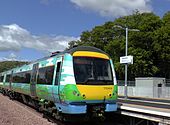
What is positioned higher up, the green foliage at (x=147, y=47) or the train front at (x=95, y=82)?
the green foliage at (x=147, y=47)

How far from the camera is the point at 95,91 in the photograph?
14.2 meters

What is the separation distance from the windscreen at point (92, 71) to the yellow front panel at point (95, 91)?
174 millimetres

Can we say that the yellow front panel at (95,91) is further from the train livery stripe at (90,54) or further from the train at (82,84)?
the train livery stripe at (90,54)

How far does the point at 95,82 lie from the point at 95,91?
0.38m

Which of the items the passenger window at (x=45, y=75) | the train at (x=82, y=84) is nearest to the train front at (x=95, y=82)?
the train at (x=82, y=84)

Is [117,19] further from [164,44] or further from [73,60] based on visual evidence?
[73,60]

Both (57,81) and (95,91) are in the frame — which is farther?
(57,81)

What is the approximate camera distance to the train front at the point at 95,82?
46.2 ft

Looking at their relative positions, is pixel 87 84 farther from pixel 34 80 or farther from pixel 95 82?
pixel 34 80

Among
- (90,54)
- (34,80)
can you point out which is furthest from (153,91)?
(90,54)

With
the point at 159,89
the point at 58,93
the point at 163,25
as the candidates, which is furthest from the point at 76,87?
the point at 163,25

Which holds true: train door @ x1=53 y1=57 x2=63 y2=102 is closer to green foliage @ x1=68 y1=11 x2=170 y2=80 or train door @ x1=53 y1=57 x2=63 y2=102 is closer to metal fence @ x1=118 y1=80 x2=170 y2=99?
metal fence @ x1=118 y1=80 x2=170 y2=99

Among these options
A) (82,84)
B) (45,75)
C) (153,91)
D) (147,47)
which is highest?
(147,47)

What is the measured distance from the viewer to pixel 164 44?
5606 cm
